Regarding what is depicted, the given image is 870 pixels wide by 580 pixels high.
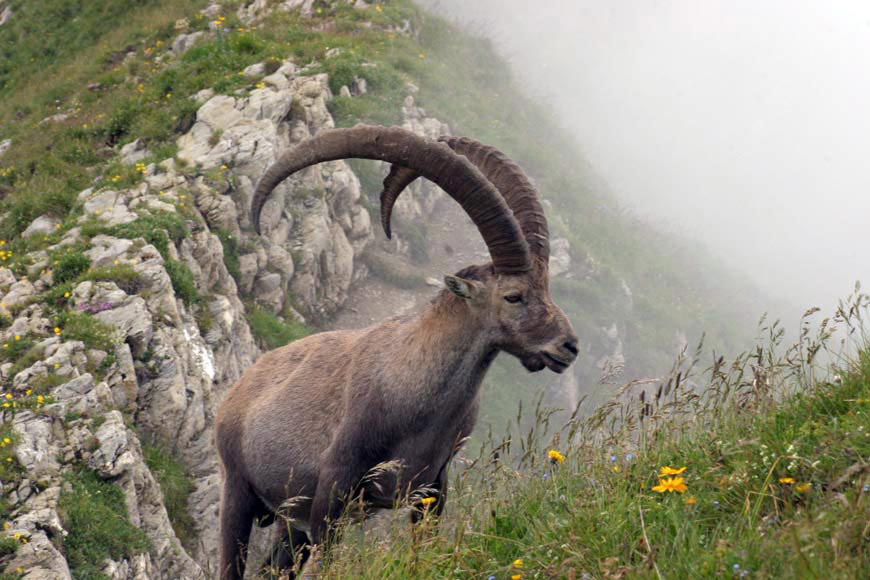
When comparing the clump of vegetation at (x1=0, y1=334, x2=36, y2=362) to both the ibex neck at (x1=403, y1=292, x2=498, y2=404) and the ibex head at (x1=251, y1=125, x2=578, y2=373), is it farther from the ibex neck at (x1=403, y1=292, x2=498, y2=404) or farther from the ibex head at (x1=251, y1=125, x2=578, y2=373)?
the ibex neck at (x1=403, y1=292, x2=498, y2=404)

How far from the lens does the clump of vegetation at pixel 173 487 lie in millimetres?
10266

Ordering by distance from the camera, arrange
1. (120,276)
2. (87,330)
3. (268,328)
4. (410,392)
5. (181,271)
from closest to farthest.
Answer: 1. (410,392)
2. (87,330)
3. (120,276)
4. (181,271)
5. (268,328)

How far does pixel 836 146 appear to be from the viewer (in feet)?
276

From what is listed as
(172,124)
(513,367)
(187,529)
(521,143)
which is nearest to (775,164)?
(521,143)

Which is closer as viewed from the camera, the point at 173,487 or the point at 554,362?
the point at 554,362

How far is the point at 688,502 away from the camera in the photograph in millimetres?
3514

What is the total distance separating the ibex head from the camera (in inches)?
244

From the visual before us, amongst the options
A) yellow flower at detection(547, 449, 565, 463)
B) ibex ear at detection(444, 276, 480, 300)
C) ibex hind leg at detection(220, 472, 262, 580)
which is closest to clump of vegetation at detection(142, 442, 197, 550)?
ibex hind leg at detection(220, 472, 262, 580)

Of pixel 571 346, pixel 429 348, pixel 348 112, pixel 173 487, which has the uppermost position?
pixel 571 346

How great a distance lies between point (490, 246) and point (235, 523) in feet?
11.9

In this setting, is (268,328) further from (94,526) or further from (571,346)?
(571,346)

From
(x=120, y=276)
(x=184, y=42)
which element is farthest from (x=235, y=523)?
(x=184, y=42)

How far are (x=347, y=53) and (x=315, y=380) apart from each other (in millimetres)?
14721

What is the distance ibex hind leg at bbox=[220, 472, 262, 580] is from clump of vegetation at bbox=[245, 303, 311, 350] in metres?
6.87
